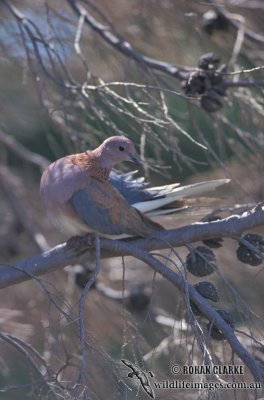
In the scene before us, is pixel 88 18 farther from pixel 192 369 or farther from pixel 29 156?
pixel 192 369

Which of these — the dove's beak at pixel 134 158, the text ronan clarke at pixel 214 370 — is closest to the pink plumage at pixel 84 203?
the dove's beak at pixel 134 158

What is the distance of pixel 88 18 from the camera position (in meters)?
2.79

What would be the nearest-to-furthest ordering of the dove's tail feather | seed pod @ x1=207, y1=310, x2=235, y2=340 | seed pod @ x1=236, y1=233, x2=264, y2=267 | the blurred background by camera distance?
seed pod @ x1=207, y1=310, x2=235, y2=340, seed pod @ x1=236, y1=233, x2=264, y2=267, the dove's tail feather, the blurred background

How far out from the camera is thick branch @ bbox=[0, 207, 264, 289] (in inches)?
79.6

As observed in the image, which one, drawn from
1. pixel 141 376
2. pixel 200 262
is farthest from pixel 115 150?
pixel 141 376

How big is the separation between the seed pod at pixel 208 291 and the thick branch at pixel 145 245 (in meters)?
0.14

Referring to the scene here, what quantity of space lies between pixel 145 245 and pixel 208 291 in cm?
30

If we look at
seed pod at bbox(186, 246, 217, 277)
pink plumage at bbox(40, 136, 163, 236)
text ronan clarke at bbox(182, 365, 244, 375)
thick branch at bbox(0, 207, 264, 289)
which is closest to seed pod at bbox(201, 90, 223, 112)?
pink plumage at bbox(40, 136, 163, 236)

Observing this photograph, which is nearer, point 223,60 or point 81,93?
point 81,93

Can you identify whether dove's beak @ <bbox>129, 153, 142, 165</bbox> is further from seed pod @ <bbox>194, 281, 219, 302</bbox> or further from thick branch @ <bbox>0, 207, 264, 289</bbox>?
seed pod @ <bbox>194, 281, 219, 302</bbox>

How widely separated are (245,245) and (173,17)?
1.38 metres

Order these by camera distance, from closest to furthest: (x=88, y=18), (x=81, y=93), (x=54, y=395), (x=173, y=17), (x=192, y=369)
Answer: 1. (x=54, y=395)
2. (x=192, y=369)
3. (x=81, y=93)
4. (x=88, y=18)
5. (x=173, y=17)

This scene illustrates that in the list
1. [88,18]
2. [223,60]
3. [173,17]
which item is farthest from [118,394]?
[223,60]

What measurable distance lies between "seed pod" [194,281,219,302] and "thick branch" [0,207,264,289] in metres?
0.14
